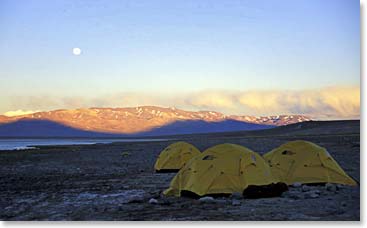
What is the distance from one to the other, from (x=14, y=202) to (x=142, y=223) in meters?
5.10

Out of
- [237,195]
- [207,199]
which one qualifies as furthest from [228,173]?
[207,199]

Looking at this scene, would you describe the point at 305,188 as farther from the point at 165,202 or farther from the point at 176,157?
the point at 176,157

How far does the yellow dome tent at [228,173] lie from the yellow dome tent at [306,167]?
1412 mm

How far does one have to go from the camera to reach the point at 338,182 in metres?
12.4

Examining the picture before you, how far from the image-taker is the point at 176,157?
19.7m

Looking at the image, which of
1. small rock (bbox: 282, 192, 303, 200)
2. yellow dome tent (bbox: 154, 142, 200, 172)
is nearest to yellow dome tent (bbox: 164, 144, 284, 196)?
small rock (bbox: 282, 192, 303, 200)

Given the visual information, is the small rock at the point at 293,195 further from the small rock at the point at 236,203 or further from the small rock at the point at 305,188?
the small rock at the point at 236,203

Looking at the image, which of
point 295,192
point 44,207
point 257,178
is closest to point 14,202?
point 44,207

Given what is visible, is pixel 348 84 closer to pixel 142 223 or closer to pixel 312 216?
pixel 312 216

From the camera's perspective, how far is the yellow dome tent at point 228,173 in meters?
10.9

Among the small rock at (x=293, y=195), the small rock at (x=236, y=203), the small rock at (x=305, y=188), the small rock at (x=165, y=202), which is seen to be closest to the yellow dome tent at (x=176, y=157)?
the small rock at (x=305, y=188)

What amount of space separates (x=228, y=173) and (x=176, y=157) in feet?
29.2

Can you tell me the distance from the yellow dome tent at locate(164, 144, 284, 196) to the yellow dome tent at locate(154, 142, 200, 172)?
317 inches

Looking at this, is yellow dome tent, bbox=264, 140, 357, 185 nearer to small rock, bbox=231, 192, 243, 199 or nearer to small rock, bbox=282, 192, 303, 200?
small rock, bbox=282, 192, 303, 200
